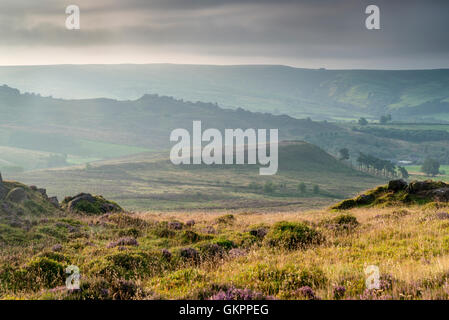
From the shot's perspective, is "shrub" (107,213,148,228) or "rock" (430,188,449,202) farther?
"rock" (430,188,449,202)

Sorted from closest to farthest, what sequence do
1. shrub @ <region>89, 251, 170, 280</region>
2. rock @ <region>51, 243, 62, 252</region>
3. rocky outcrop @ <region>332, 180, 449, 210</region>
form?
shrub @ <region>89, 251, 170, 280</region> < rock @ <region>51, 243, 62, 252</region> < rocky outcrop @ <region>332, 180, 449, 210</region>

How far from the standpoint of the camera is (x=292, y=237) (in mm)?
17422

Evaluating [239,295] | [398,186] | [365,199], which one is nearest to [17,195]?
[239,295]

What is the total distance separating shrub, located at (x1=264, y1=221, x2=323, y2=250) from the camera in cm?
1675

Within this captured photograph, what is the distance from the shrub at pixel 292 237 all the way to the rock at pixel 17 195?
67.6 feet

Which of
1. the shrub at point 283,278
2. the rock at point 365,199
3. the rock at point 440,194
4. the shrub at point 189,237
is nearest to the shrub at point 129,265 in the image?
the shrub at point 283,278

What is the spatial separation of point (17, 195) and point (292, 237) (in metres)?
22.2

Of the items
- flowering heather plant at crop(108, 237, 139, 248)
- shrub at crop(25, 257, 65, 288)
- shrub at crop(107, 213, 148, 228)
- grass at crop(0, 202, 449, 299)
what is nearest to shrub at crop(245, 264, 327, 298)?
grass at crop(0, 202, 449, 299)

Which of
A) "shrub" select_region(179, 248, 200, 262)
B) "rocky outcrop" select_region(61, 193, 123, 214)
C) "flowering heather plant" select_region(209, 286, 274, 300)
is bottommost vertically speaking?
"rocky outcrop" select_region(61, 193, 123, 214)

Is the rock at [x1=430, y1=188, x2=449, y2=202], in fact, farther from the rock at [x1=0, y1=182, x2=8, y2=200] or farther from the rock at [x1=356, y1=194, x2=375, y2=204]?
the rock at [x1=0, y1=182, x2=8, y2=200]

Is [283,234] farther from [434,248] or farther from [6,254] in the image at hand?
A: [6,254]

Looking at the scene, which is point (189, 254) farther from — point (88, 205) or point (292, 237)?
point (88, 205)

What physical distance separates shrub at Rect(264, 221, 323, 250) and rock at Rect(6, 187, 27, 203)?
20614mm

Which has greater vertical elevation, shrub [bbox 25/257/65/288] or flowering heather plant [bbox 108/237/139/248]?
shrub [bbox 25/257/65/288]
